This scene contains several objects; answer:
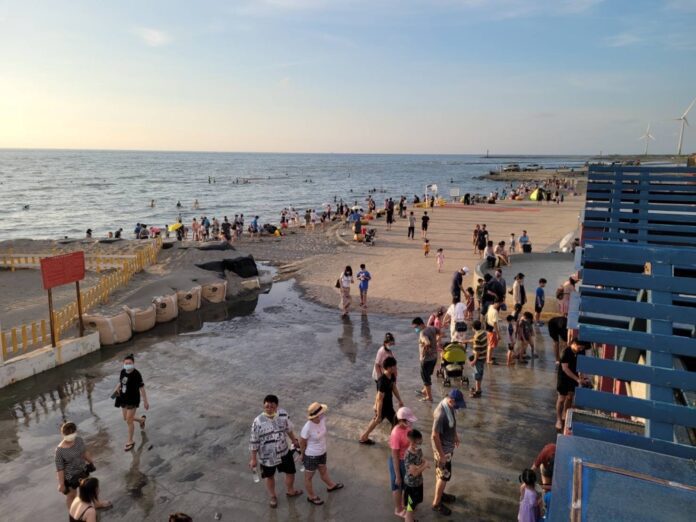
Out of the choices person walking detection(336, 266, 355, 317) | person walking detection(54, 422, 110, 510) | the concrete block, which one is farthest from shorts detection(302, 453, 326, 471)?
person walking detection(336, 266, 355, 317)

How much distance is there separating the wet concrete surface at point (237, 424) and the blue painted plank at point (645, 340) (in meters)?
3.58

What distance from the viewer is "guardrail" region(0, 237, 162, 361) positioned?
1273 centimetres

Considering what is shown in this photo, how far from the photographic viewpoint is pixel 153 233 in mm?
35188

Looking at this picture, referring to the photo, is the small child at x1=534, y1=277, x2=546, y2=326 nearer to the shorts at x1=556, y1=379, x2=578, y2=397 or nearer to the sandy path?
the sandy path

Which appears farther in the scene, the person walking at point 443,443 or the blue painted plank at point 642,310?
the person walking at point 443,443

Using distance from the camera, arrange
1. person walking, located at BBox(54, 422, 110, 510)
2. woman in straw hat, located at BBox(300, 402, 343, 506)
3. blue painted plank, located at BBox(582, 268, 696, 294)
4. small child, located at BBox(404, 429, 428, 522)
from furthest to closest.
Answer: woman in straw hat, located at BBox(300, 402, 343, 506) < person walking, located at BBox(54, 422, 110, 510) < small child, located at BBox(404, 429, 428, 522) < blue painted plank, located at BBox(582, 268, 696, 294)

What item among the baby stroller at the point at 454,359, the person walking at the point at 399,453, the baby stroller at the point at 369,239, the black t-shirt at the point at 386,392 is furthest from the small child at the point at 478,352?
the baby stroller at the point at 369,239

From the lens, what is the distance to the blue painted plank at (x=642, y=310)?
4.08 meters

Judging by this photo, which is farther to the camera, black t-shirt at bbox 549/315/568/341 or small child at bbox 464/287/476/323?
small child at bbox 464/287/476/323

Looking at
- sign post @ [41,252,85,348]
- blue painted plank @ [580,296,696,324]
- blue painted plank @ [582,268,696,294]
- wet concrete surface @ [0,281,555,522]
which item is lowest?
wet concrete surface @ [0,281,555,522]

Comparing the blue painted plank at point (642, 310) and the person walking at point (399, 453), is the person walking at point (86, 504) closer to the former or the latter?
the person walking at point (399, 453)

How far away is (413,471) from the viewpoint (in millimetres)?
5988

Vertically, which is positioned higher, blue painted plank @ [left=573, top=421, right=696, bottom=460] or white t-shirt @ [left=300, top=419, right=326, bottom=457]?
blue painted plank @ [left=573, top=421, right=696, bottom=460]

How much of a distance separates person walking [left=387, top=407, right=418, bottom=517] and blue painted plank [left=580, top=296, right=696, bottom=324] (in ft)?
9.40
